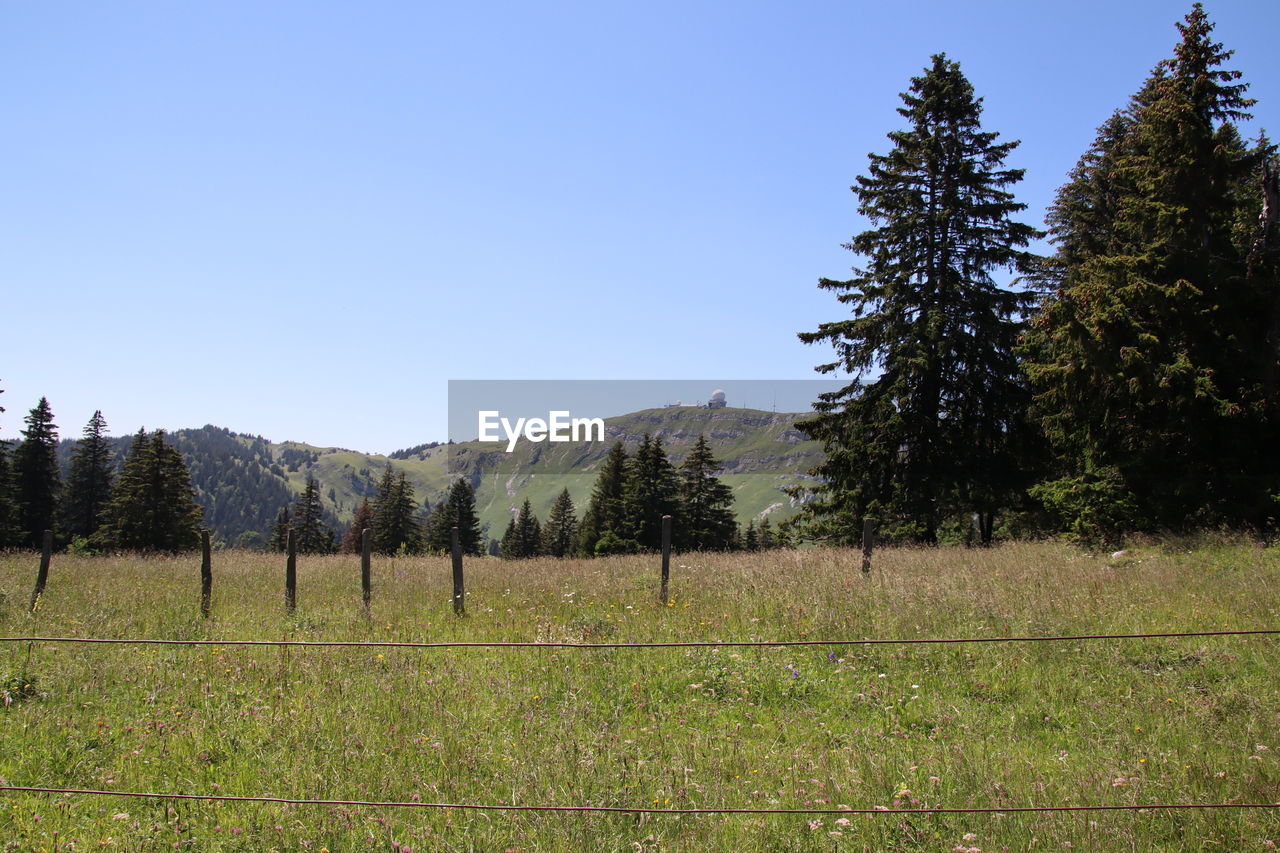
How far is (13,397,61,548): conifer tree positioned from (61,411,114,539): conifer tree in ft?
8.66

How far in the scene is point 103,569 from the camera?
670 inches

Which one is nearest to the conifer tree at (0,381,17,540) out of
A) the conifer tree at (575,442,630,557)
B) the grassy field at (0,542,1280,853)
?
the conifer tree at (575,442,630,557)

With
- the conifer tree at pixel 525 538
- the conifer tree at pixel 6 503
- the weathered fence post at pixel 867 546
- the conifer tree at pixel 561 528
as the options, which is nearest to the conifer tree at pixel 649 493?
the conifer tree at pixel 561 528

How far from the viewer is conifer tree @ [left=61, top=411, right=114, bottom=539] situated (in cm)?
4731

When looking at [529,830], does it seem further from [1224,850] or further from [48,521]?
[48,521]

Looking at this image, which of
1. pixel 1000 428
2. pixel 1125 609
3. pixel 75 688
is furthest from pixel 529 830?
pixel 1000 428

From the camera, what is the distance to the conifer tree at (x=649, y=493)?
48000 mm

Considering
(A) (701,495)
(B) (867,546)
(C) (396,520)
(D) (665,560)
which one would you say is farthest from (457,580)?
(C) (396,520)

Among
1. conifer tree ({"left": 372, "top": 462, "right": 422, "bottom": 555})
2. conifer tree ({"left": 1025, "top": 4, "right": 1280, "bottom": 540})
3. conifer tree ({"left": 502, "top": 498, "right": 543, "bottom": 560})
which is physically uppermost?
conifer tree ({"left": 1025, "top": 4, "right": 1280, "bottom": 540})

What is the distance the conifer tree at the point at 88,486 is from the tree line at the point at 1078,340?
47.7 meters

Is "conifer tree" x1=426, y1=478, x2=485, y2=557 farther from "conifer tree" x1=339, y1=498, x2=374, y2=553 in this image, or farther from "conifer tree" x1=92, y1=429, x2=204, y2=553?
"conifer tree" x1=92, y1=429, x2=204, y2=553

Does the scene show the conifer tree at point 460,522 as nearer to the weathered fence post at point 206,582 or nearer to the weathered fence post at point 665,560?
the weathered fence post at point 206,582

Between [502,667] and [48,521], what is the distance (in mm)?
49848

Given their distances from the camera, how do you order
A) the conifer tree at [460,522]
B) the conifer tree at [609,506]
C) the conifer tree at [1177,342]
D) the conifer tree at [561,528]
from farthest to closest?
the conifer tree at [561,528] → the conifer tree at [460,522] → the conifer tree at [609,506] → the conifer tree at [1177,342]
